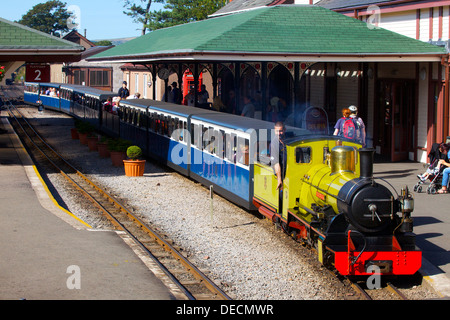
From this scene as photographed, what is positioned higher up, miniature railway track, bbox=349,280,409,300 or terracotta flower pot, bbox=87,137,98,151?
terracotta flower pot, bbox=87,137,98,151

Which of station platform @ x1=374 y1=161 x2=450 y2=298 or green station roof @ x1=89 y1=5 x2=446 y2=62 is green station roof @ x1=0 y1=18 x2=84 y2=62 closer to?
green station roof @ x1=89 y1=5 x2=446 y2=62

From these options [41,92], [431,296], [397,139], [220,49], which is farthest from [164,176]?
[41,92]

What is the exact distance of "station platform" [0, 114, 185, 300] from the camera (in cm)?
814

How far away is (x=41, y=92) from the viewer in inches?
2028

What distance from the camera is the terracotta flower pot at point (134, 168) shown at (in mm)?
18906

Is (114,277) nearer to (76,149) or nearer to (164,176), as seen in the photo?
(164,176)

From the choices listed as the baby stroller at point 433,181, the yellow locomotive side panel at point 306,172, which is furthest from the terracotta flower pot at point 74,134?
the yellow locomotive side panel at point 306,172

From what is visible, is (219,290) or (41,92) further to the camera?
(41,92)

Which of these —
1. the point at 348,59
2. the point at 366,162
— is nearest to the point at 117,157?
the point at 348,59

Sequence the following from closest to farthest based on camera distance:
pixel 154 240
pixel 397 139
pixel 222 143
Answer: pixel 154 240
pixel 222 143
pixel 397 139

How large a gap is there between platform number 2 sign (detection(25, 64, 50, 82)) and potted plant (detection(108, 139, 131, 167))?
3.07 m

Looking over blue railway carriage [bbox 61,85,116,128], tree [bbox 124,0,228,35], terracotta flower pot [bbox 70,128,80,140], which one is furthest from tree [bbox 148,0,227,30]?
terracotta flower pot [bbox 70,128,80,140]

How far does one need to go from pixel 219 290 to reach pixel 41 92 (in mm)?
45805

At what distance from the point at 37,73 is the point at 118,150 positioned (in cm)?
351
